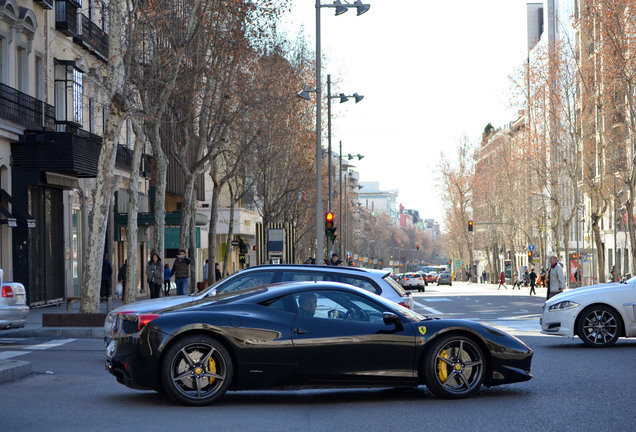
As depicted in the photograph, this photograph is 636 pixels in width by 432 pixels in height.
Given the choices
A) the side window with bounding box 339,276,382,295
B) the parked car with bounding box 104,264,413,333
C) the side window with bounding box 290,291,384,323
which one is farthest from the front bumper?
the side window with bounding box 290,291,384,323

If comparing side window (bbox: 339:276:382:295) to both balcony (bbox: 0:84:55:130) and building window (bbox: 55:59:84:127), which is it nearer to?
balcony (bbox: 0:84:55:130)

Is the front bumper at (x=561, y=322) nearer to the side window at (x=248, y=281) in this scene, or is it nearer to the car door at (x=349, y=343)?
the side window at (x=248, y=281)

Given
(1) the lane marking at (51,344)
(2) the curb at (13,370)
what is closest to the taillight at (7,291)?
(1) the lane marking at (51,344)

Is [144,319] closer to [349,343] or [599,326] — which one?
[349,343]

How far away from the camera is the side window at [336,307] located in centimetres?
1033

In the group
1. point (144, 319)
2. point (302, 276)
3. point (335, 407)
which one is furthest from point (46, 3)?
point (335, 407)

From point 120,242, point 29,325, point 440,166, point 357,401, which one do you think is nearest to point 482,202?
point 440,166

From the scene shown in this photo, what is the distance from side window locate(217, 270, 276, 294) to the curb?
311 cm

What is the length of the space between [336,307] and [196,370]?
155cm

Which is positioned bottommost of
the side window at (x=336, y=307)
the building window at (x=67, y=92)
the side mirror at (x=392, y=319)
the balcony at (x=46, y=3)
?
the side mirror at (x=392, y=319)

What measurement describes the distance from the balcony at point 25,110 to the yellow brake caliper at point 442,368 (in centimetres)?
2042

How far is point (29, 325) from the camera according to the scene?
22.3 metres

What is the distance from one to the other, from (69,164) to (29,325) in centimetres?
897

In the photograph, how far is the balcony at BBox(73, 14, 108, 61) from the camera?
1389 inches
